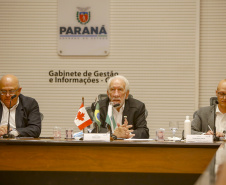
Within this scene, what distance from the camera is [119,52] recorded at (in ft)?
20.7

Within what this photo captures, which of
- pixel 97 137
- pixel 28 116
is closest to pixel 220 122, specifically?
pixel 97 137

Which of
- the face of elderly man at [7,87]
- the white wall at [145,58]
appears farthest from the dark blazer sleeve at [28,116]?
the white wall at [145,58]

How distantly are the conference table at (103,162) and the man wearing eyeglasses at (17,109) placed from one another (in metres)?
1.10

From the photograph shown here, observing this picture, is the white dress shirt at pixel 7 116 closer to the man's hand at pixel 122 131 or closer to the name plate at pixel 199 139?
the man's hand at pixel 122 131

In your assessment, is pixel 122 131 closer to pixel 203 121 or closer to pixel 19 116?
pixel 203 121

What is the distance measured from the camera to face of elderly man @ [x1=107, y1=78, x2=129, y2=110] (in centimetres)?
449

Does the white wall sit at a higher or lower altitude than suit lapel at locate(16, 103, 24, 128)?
higher

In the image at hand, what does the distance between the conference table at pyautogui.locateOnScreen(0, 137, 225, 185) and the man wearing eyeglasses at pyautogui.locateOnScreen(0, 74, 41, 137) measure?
1097 millimetres

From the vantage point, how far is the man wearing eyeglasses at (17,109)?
444 centimetres

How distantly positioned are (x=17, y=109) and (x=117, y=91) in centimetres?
128

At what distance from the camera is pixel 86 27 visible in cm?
630

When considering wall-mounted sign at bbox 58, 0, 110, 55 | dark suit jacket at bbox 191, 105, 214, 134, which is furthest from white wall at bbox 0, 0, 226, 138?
dark suit jacket at bbox 191, 105, 214, 134

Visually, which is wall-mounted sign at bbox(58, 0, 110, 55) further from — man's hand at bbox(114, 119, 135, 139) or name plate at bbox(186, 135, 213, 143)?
name plate at bbox(186, 135, 213, 143)

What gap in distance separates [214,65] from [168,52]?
33.1 inches
